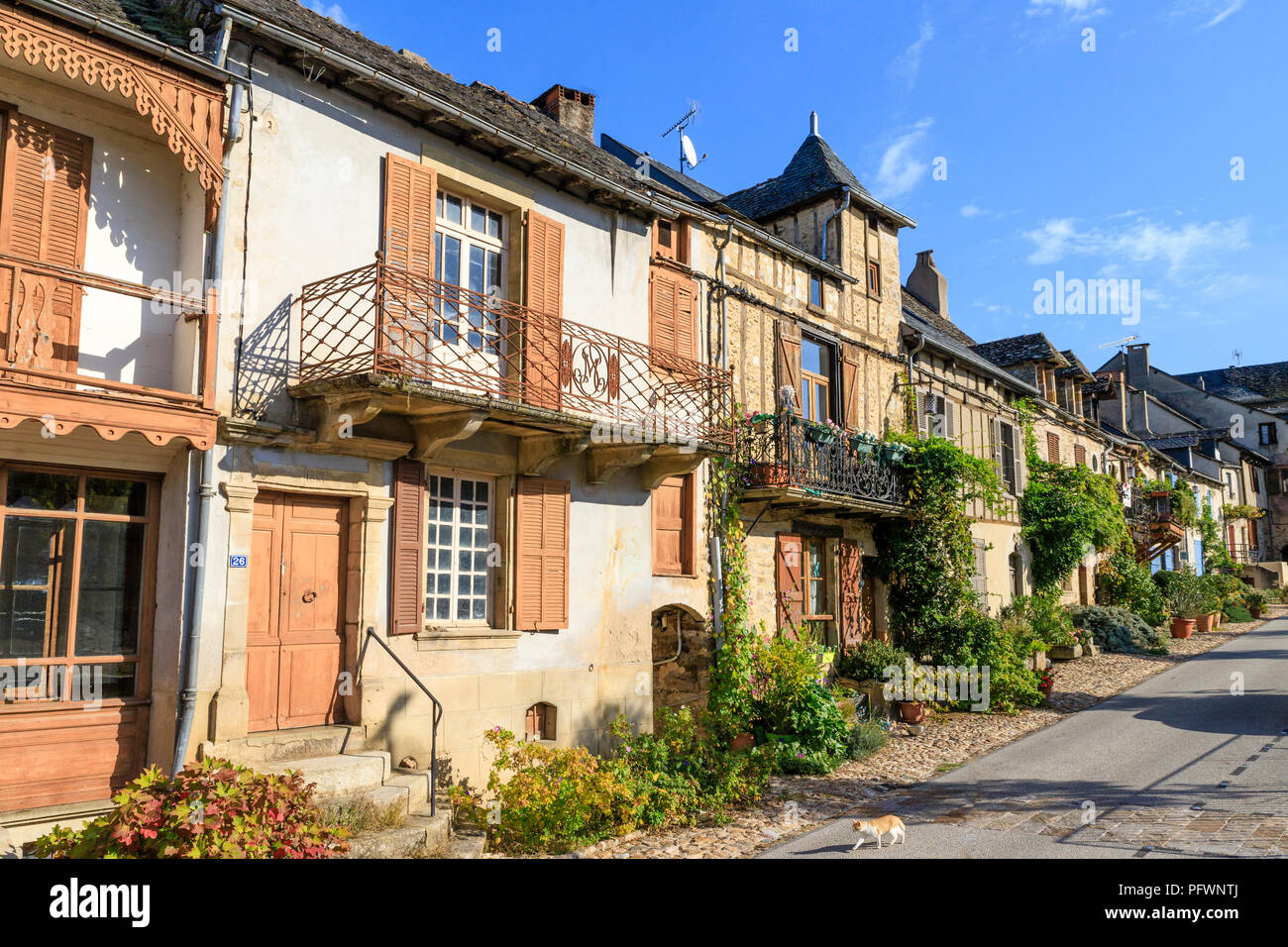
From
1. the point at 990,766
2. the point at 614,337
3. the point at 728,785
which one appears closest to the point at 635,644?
the point at 728,785

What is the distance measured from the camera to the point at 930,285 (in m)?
24.3

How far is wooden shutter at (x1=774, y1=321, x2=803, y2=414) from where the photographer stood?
13.5 metres

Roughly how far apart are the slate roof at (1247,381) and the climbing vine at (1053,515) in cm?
3875

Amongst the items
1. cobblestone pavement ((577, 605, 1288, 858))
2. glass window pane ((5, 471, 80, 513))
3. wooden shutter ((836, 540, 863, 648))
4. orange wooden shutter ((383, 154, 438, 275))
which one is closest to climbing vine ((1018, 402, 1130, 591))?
wooden shutter ((836, 540, 863, 648))

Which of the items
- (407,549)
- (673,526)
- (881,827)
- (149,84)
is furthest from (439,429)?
(881,827)

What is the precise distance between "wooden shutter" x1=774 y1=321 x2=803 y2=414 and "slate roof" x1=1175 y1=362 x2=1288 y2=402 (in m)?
50.1

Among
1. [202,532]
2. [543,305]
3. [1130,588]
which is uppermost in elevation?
[543,305]

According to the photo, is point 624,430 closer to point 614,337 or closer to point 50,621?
point 614,337

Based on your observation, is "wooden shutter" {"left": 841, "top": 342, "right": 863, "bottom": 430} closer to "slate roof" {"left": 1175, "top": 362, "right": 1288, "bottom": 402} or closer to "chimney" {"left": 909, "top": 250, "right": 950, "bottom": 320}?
"chimney" {"left": 909, "top": 250, "right": 950, "bottom": 320}

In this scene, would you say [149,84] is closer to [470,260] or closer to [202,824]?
[470,260]

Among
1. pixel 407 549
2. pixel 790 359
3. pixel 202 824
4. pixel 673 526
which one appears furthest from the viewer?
pixel 790 359

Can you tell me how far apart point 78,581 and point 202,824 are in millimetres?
2770

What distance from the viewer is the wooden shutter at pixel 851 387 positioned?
1466 cm

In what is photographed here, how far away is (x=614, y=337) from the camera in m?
→ 10.2
